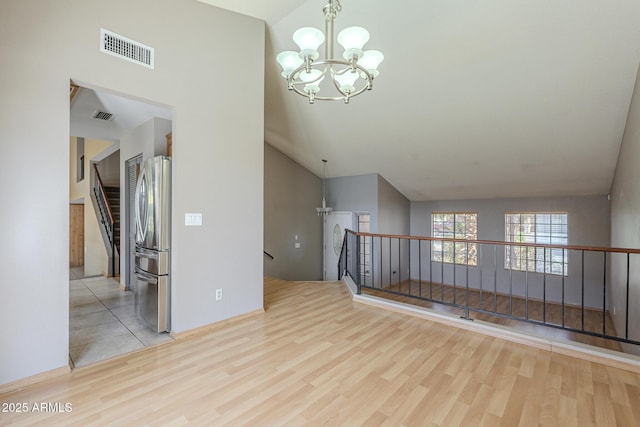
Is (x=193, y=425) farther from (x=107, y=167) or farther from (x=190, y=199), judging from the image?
(x=107, y=167)

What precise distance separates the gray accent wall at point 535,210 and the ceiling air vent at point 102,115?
5.32 meters

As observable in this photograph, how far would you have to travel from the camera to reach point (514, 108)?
13.4 ft

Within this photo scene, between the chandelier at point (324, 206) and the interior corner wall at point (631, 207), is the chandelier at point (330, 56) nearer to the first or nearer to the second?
the interior corner wall at point (631, 207)

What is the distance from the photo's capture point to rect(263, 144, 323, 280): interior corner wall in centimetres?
698

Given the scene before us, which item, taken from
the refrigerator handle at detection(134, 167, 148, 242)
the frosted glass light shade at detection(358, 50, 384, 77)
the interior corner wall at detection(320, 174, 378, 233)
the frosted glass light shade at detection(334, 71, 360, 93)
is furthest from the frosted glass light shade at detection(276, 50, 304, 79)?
the interior corner wall at detection(320, 174, 378, 233)

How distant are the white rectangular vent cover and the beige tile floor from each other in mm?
2533

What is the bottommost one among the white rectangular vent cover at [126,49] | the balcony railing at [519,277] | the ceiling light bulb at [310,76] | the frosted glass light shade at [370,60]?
the balcony railing at [519,277]

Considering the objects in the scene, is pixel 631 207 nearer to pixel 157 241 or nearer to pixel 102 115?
pixel 157 241

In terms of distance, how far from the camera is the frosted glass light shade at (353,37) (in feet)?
6.20

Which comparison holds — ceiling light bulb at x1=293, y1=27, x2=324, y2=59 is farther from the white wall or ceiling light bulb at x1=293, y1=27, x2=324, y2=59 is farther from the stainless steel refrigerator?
the stainless steel refrigerator

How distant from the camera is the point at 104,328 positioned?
299 centimetres

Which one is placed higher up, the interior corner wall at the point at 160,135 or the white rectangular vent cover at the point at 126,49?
the white rectangular vent cover at the point at 126,49

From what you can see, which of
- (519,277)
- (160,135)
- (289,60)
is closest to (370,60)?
(289,60)

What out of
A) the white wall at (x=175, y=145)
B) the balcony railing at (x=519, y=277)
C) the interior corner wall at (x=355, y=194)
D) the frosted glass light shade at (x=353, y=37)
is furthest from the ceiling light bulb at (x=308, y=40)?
the interior corner wall at (x=355, y=194)
